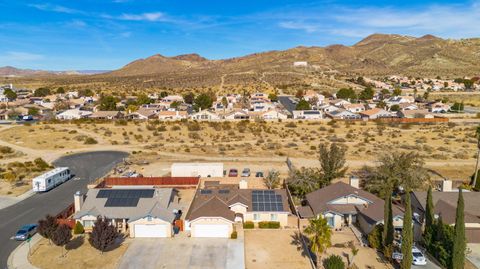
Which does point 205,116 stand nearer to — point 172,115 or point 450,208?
point 172,115

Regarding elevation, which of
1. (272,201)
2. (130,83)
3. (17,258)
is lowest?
(17,258)

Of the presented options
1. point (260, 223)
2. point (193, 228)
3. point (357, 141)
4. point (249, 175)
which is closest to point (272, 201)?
point (260, 223)

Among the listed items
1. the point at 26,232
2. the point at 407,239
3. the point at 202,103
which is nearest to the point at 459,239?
the point at 407,239

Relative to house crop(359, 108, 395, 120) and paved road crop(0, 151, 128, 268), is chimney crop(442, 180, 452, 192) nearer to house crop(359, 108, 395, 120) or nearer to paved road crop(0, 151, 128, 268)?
paved road crop(0, 151, 128, 268)

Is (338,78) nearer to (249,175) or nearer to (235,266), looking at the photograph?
(249,175)

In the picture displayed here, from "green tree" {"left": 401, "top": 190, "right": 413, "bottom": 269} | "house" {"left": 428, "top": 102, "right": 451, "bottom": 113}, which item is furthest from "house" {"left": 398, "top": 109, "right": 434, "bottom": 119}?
"green tree" {"left": 401, "top": 190, "right": 413, "bottom": 269}
